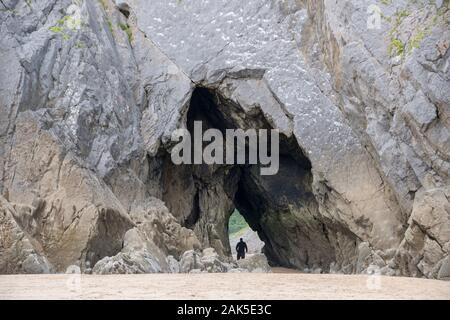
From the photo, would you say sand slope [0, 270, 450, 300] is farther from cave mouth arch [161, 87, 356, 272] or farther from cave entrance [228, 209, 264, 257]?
cave entrance [228, 209, 264, 257]

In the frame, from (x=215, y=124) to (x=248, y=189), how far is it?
4502 mm

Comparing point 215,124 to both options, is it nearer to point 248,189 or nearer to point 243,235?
point 248,189

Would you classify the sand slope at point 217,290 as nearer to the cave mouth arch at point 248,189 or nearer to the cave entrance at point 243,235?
the cave mouth arch at point 248,189

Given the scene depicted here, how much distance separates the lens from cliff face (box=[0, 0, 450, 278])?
18250 millimetres

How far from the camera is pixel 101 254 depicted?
18.9 metres

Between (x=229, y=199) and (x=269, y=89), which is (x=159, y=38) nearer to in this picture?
(x=269, y=89)

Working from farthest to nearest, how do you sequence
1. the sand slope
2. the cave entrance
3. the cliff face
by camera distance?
1. the cave entrance
2. the cliff face
3. the sand slope

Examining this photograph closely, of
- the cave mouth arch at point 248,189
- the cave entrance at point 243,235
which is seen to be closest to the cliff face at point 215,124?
the cave mouth arch at point 248,189

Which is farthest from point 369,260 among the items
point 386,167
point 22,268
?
point 22,268

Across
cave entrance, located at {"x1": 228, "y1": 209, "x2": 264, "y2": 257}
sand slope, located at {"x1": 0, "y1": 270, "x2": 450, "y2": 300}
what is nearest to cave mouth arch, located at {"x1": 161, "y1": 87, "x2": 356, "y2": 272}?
sand slope, located at {"x1": 0, "y1": 270, "x2": 450, "y2": 300}

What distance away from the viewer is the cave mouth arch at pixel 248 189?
2545 centimetres

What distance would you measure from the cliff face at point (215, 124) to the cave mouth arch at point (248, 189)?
0.08m

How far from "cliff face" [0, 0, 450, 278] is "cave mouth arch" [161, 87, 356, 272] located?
0.25 ft

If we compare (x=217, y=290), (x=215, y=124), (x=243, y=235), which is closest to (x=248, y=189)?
(x=215, y=124)
